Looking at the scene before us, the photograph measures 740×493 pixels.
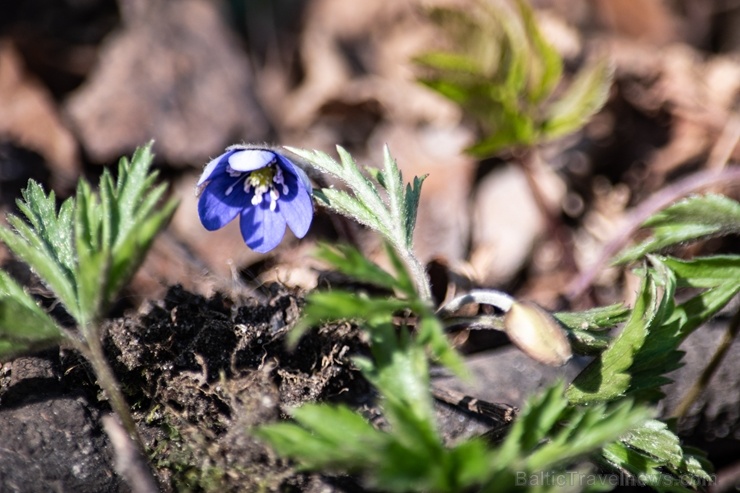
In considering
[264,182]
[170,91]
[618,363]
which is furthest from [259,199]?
[170,91]

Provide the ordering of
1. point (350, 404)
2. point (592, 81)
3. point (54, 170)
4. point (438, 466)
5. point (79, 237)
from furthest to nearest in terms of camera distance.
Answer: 1. point (54, 170)
2. point (592, 81)
3. point (350, 404)
4. point (79, 237)
5. point (438, 466)

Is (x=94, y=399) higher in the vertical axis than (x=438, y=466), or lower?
higher

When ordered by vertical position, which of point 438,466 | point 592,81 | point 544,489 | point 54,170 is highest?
point 54,170

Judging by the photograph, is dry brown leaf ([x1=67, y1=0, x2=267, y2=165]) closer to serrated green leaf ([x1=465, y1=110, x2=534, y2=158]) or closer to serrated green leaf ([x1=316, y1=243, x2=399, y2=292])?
serrated green leaf ([x1=465, y1=110, x2=534, y2=158])

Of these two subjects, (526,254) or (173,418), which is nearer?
(173,418)

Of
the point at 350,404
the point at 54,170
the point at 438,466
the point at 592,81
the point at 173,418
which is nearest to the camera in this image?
the point at 438,466

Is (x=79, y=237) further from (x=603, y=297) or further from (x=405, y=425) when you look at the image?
(x=603, y=297)

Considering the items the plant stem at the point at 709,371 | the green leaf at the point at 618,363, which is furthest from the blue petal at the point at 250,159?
the plant stem at the point at 709,371

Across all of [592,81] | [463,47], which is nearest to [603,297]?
[592,81]
